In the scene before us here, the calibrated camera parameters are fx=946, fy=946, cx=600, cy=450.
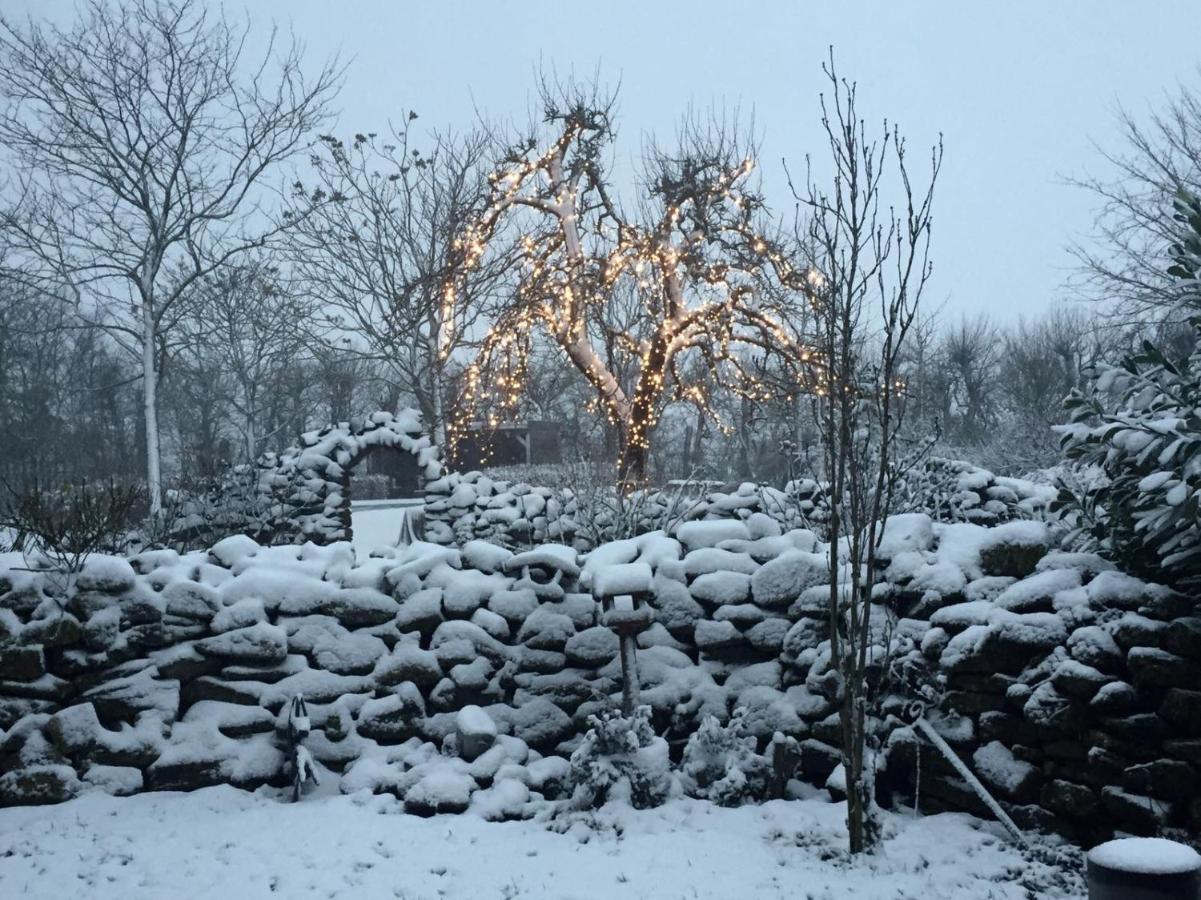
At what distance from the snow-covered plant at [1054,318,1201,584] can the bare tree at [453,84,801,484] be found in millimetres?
8193

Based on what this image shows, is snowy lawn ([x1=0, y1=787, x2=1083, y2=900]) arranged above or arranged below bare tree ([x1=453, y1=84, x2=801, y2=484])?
below

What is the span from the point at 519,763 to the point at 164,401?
27.8 meters

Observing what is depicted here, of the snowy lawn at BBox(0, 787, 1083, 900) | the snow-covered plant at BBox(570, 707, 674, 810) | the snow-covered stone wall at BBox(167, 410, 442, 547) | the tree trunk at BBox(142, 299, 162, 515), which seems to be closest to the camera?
the snowy lawn at BBox(0, 787, 1083, 900)

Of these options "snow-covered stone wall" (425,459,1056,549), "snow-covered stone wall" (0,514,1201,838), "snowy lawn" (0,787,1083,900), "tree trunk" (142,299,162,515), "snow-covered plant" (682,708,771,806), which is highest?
"tree trunk" (142,299,162,515)

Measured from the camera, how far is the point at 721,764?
4430 mm

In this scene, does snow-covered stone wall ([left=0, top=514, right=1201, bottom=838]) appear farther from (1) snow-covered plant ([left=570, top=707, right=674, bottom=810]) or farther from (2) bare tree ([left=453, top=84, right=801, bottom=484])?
(2) bare tree ([left=453, top=84, right=801, bottom=484])

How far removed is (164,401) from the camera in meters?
29.1

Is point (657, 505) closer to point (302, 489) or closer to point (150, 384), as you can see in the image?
point (302, 489)

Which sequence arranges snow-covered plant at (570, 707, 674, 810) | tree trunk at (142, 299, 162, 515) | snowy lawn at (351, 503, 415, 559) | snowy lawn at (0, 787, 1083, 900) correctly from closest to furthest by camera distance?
snowy lawn at (0, 787, 1083, 900) < snow-covered plant at (570, 707, 674, 810) < snowy lawn at (351, 503, 415, 559) < tree trunk at (142, 299, 162, 515)

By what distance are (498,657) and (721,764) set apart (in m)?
1.34

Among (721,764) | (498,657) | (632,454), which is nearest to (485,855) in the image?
(721,764)

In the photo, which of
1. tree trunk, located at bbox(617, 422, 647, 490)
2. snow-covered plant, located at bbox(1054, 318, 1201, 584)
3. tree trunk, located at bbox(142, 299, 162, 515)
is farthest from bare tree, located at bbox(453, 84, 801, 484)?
snow-covered plant, located at bbox(1054, 318, 1201, 584)

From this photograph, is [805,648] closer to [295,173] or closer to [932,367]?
[295,173]

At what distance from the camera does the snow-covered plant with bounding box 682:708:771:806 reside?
4.32 m
